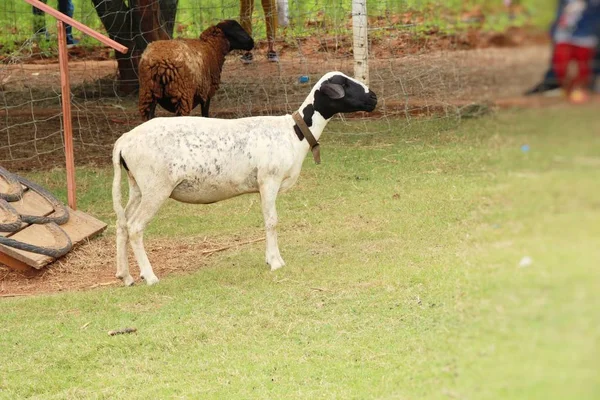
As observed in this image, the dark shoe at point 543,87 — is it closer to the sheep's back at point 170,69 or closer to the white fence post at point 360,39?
the sheep's back at point 170,69

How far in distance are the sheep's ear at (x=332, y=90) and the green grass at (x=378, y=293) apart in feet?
4.15

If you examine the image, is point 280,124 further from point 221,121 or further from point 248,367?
point 248,367

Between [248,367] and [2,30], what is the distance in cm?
1193

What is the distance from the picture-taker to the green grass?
1.05 metres

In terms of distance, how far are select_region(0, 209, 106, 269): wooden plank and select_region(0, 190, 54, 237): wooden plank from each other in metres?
0.17

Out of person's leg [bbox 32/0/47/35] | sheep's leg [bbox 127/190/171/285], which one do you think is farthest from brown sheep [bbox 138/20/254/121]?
person's leg [bbox 32/0/47/35]

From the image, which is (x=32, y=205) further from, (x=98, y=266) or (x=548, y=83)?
(x=548, y=83)

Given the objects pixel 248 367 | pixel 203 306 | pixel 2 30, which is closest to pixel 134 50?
pixel 2 30

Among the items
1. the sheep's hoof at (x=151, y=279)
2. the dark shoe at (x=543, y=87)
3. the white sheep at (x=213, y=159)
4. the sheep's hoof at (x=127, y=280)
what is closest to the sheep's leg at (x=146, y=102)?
the white sheep at (x=213, y=159)

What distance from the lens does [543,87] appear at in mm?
1039

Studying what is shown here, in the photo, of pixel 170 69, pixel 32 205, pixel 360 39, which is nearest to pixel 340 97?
pixel 32 205

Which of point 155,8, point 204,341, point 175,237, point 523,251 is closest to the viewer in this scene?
point 523,251

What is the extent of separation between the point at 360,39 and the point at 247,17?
7.39ft

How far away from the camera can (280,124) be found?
24.0 ft
